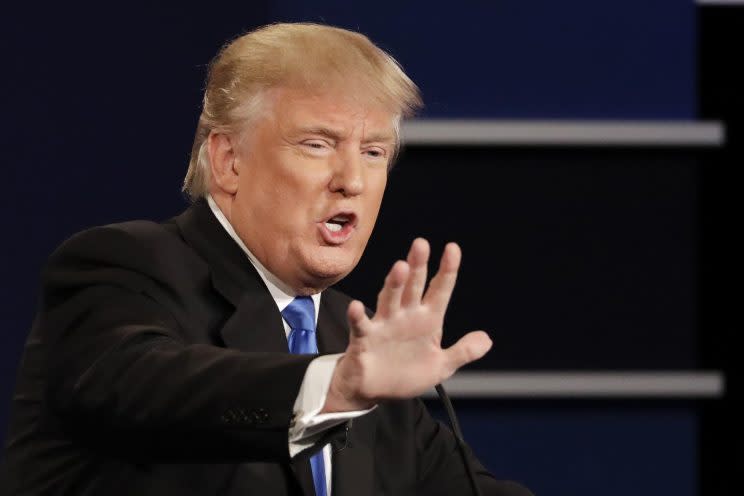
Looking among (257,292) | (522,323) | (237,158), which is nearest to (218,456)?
(257,292)

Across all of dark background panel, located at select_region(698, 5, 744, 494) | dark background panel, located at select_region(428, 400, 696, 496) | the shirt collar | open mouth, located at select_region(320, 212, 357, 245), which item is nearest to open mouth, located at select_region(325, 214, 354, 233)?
open mouth, located at select_region(320, 212, 357, 245)

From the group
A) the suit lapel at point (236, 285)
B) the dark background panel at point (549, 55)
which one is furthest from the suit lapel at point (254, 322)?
the dark background panel at point (549, 55)

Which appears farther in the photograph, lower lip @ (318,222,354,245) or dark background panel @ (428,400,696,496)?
dark background panel @ (428,400,696,496)

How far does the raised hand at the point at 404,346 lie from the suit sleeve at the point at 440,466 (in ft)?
2.26

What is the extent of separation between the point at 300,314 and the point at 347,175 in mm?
199

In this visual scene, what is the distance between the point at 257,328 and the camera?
1.73 m

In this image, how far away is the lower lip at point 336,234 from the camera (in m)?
1.81

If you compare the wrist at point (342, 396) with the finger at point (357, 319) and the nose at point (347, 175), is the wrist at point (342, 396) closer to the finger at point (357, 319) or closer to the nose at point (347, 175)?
the finger at point (357, 319)

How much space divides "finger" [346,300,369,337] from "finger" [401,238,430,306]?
5 centimetres

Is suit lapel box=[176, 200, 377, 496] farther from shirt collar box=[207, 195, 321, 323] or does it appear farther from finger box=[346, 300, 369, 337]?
finger box=[346, 300, 369, 337]

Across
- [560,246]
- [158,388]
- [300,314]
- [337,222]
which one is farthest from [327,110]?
[560,246]

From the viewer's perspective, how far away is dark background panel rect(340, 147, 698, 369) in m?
2.91

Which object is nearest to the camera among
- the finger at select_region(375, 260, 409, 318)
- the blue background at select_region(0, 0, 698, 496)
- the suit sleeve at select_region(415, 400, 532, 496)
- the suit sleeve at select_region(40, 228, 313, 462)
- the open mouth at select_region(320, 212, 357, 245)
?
the finger at select_region(375, 260, 409, 318)

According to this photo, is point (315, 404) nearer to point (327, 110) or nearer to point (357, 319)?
point (357, 319)
